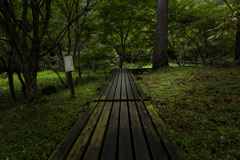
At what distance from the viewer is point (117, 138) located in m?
1.85

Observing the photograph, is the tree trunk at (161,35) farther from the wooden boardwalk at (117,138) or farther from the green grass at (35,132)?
the green grass at (35,132)

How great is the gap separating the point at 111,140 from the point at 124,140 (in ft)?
0.63

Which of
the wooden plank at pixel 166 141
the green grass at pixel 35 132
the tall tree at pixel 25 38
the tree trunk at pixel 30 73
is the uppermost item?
the tall tree at pixel 25 38

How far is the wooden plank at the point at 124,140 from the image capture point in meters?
1.52

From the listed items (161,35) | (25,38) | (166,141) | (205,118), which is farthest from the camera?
(161,35)

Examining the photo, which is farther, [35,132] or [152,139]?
[35,132]

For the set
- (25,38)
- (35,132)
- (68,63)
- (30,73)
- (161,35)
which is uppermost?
(161,35)

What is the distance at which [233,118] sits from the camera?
2314 mm

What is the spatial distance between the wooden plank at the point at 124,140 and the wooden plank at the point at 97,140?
28cm

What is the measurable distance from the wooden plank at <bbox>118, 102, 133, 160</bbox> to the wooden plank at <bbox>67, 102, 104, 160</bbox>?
0.49 meters

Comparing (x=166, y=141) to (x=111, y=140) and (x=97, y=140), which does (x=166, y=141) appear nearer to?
(x=111, y=140)

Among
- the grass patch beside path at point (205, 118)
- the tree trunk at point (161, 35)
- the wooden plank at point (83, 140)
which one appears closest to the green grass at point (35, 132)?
the wooden plank at point (83, 140)

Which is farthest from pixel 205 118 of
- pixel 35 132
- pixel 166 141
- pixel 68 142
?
pixel 35 132

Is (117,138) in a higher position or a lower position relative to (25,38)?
lower
